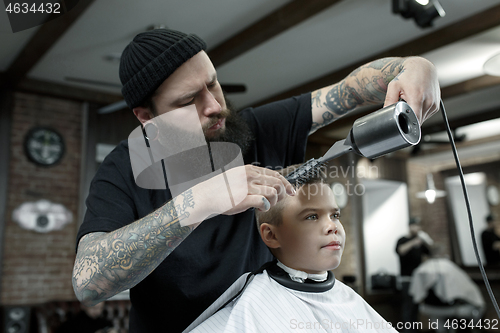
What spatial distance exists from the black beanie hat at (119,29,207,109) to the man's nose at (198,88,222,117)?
122 mm

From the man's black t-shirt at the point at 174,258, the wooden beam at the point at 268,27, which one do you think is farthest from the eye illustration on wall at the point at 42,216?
the man's black t-shirt at the point at 174,258

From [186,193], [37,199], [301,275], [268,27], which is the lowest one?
[37,199]

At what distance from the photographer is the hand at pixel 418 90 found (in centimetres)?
96

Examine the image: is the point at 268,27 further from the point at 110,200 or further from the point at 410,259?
the point at 410,259

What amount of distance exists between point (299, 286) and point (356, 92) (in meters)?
0.66

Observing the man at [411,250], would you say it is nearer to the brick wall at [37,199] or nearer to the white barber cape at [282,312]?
the brick wall at [37,199]

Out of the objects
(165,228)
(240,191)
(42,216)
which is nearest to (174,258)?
(165,228)

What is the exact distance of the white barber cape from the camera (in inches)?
47.1

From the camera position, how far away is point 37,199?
17.0 ft

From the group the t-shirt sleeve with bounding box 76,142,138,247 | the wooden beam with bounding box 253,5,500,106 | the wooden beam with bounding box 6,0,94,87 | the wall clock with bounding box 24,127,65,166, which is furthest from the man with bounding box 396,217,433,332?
the t-shirt sleeve with bounding box 76,142,138,247

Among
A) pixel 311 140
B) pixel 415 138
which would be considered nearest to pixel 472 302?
pixel 311 140

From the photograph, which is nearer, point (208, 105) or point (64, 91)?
point (208, 105)

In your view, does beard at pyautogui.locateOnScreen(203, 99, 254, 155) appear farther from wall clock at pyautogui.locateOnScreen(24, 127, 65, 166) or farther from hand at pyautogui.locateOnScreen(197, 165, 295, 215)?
wall clock at pyautogui.locateOnScreen(24, 127, 65, 166)

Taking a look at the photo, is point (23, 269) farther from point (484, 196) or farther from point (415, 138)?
point (484, 196)
